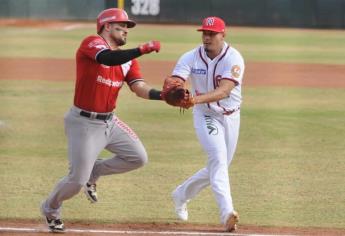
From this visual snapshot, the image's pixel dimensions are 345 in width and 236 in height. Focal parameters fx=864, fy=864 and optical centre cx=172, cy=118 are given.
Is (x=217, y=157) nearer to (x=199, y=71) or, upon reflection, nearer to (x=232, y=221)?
(x=232, y=221)

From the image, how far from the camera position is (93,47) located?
21.4 feet

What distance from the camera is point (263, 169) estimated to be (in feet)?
32.0

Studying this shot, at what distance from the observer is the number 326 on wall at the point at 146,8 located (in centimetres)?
3909

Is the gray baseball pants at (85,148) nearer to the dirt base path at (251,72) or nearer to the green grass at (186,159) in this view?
the green grass at (186,159)

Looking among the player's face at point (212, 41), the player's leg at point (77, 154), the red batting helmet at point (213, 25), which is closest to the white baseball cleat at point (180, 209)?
the player's leg at point (77, 154)

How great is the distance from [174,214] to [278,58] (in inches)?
740

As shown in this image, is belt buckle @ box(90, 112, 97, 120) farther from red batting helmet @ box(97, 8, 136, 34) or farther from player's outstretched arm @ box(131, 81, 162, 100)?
red batting helmet @ box(97, 8, 136, 34)

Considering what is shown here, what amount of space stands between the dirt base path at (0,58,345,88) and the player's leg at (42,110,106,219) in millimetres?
11855

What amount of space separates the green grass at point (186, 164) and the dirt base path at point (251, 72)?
10.3 feet

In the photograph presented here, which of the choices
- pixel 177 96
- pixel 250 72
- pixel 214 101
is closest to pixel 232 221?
pixel 214 101

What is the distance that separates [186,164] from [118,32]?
3556 millimetres

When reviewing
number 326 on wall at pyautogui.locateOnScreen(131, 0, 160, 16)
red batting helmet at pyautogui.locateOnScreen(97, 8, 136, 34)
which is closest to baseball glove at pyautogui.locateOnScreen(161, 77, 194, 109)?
red batting helmet at pyautogui.locateOnScreen(97, 8, 136, 34)

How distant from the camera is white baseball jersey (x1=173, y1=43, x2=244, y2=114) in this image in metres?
7.10

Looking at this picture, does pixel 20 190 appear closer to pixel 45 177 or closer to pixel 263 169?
pixel 45 177
